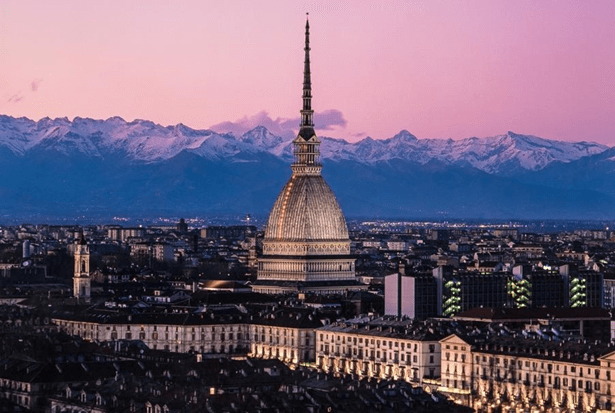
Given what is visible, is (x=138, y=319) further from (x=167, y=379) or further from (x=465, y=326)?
(x=167, y=379)

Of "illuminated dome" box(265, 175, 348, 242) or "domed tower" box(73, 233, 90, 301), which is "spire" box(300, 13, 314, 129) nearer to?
"illuminated dome" box(265, 175, 348, 242)

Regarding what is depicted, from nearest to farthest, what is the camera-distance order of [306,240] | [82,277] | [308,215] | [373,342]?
[373,342] < [82,277] < [306,240] < [308,215]

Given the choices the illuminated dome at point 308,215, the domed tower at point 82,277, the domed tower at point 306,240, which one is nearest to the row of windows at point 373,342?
the domed tower at point 82,277

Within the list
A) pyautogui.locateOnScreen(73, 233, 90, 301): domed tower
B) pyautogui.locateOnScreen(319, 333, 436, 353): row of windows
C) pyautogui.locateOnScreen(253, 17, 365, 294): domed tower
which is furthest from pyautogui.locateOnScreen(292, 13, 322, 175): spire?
pyautogui.locateOnScreen(319, 333, 436, 353): row of windows

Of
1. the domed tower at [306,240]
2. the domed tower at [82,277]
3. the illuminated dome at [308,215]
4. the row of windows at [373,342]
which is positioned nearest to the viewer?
the row of windows at [373,342]

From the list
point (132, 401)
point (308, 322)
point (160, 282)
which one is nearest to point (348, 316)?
point (308, 322)

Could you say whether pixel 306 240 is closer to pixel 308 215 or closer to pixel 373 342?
pixel 308 215

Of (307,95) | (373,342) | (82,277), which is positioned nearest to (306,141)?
(307,95)

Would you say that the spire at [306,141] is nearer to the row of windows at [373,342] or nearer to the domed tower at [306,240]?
the domed tower at [306,240]
